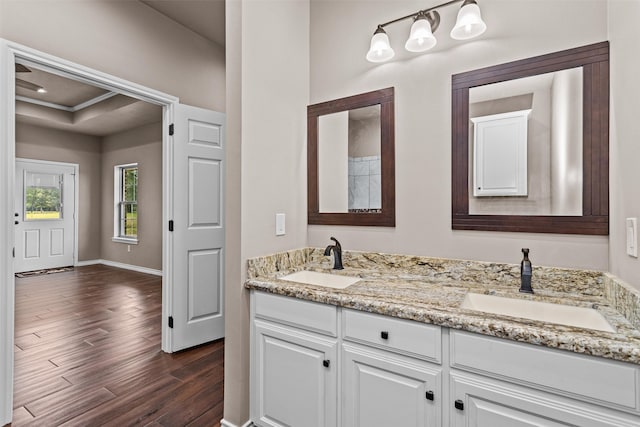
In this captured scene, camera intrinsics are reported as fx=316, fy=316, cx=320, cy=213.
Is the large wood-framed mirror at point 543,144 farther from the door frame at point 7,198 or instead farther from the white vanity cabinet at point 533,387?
the door frame at point 7,198

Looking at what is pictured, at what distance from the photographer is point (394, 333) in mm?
1248

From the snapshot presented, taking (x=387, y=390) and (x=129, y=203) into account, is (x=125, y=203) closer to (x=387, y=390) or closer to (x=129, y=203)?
(x=129, y=203)

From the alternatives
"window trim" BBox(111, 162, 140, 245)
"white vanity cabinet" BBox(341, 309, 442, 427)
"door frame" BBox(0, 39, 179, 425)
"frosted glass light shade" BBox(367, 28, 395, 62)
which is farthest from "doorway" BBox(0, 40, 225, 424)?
"window trim" BBox(111, 162, 140, 245)

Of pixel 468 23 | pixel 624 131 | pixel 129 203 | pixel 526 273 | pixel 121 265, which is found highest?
pixel 468 23

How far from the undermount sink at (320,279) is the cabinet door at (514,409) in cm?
68

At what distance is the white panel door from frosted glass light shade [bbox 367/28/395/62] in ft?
5.43

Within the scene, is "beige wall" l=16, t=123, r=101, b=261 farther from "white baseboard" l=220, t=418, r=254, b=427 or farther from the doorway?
"white baseboard" l=220, t=418, r=254, b=427

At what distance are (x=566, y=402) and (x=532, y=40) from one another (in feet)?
4.96

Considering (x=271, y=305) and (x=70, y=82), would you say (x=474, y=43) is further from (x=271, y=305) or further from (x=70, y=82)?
(x=70, y=82)

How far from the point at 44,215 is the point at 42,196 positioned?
36 centimetres

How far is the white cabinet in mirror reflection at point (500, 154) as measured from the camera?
59.2 inches

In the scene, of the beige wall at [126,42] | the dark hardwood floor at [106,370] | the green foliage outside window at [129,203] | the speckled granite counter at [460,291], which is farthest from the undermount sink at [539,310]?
the green foliage outside window at [129,203]

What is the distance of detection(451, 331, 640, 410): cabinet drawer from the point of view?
894 millimetres

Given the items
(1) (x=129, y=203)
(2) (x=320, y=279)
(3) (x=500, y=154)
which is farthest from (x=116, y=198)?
(3) (x=500, y=154)
